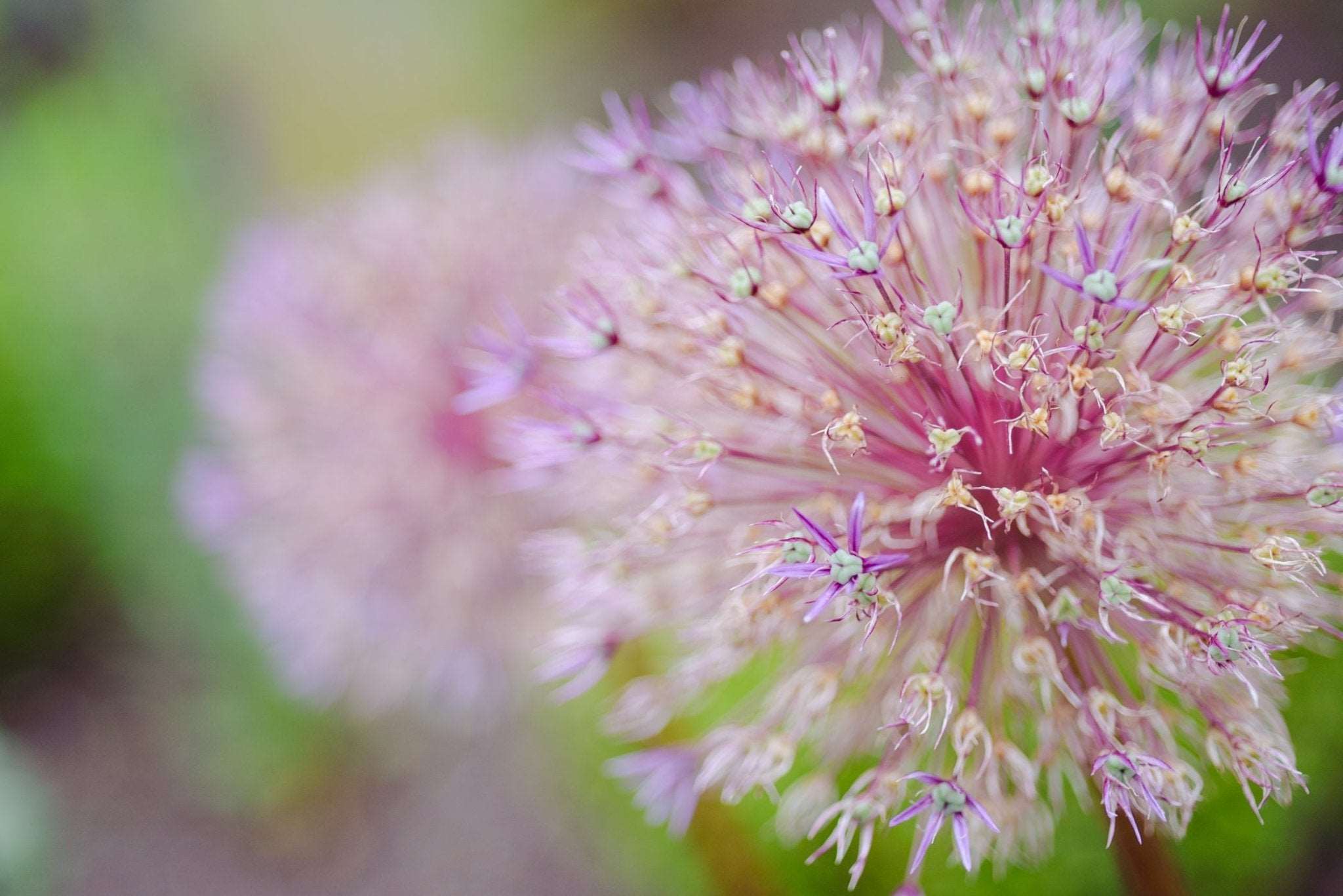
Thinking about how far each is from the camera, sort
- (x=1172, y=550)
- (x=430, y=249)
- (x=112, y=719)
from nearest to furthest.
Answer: (x=1172, y=550) < (x=430, y=249) < (x=112, y=719)

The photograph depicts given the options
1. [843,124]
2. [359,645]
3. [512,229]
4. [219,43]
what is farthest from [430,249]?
[219,43]

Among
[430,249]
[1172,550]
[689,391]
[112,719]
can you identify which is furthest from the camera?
[112,719]

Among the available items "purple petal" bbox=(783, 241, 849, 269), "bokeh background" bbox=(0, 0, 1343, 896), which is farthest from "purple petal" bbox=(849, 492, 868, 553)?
"bokeh background" bbox=(0, 0, 1343, 896)

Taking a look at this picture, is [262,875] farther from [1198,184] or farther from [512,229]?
[1198,184]

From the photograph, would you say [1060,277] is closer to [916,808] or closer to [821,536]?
[821,536]

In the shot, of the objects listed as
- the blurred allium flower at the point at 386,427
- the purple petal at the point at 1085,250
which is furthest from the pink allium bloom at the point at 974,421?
the blurred allium flower at the point at 386,427

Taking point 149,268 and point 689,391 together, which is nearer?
point 689,391

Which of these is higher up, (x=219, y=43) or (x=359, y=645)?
(x=219, y=43)
